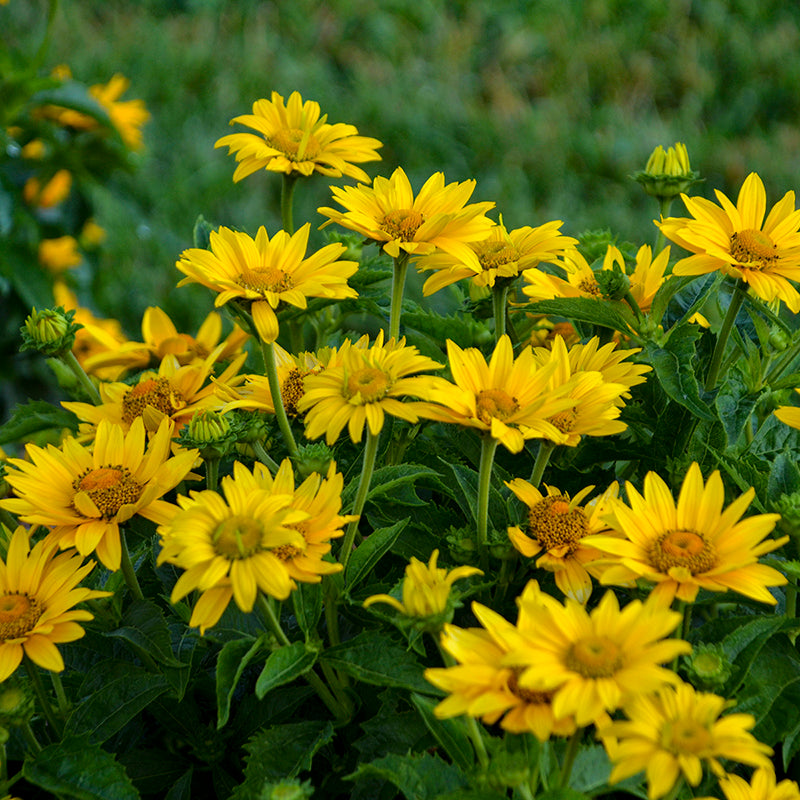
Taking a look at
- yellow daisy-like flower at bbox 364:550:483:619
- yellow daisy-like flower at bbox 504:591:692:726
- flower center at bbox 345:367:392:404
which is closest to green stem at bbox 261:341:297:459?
flower center at bbox 345:367:392:404

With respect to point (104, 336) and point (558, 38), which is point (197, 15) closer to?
point (558, 38)

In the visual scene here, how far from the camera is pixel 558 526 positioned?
2.80 ft

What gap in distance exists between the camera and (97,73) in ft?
12.1

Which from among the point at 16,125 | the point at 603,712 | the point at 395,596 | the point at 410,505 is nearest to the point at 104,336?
the point at 410,505

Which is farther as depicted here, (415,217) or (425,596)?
(415,217)

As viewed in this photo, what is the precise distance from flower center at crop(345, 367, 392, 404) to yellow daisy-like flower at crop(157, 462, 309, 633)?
103 mm

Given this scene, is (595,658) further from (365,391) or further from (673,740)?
(365,391)

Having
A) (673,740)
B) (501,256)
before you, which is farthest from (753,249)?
(673,740)

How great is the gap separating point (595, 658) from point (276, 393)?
15.9 inches

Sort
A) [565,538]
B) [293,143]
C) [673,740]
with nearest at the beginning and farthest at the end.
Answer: [673,740] < [565,538] < [293,143]

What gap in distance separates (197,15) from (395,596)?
390cm

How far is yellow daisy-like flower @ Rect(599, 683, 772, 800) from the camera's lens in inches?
24.5

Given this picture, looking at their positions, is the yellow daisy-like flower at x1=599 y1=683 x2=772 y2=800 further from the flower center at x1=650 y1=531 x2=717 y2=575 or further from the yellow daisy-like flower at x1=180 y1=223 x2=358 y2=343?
→ the yellow daisy-like flower at x1=180 y1=223 x2=358 y2=343

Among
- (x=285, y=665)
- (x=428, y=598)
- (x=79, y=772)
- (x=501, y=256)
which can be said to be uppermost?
(x=501, y=256)
